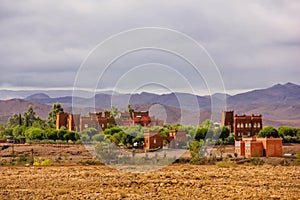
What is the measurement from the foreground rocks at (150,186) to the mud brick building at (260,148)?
3051 cm

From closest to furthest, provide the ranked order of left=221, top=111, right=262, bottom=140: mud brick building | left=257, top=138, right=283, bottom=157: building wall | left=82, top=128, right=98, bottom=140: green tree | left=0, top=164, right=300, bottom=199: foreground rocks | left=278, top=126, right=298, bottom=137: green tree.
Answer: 1. left=0, top=164, right=300, bottom=199: foreground rocks
2. left=82, top=128, right=98, bottom=140: green tree
3. left=257, top=138, right=283, bottom=157: building wall
4. left=278, top=126, right=298, bottom=137: green tree
5. left=221, top=111, right=262, bottom=140: mud brick building

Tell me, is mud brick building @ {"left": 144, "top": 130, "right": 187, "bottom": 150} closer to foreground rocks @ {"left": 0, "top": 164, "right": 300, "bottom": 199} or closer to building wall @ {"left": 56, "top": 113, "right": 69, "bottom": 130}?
foreground rocks @ {"left": 0, "top": 164, "right": 300, "bottom": 199}

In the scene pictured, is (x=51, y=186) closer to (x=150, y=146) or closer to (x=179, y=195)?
(x=179, y=195)

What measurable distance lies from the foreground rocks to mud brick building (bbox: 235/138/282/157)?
100ft

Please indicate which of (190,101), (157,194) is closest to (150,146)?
(190,101)

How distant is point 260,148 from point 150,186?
135ft

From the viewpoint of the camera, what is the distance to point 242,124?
10962 centimetres

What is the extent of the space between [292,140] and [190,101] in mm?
61091

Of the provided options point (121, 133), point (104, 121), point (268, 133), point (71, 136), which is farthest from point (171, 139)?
point (268, 133)

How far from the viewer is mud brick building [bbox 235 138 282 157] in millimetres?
67625

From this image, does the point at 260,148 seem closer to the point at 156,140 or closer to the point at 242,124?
the point at 156,140

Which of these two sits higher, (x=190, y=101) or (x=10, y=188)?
(x=190, y=101)

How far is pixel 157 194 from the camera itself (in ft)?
83.6

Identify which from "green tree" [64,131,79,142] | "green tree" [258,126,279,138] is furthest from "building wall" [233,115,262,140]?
"green tree" [64,131,79,142]
